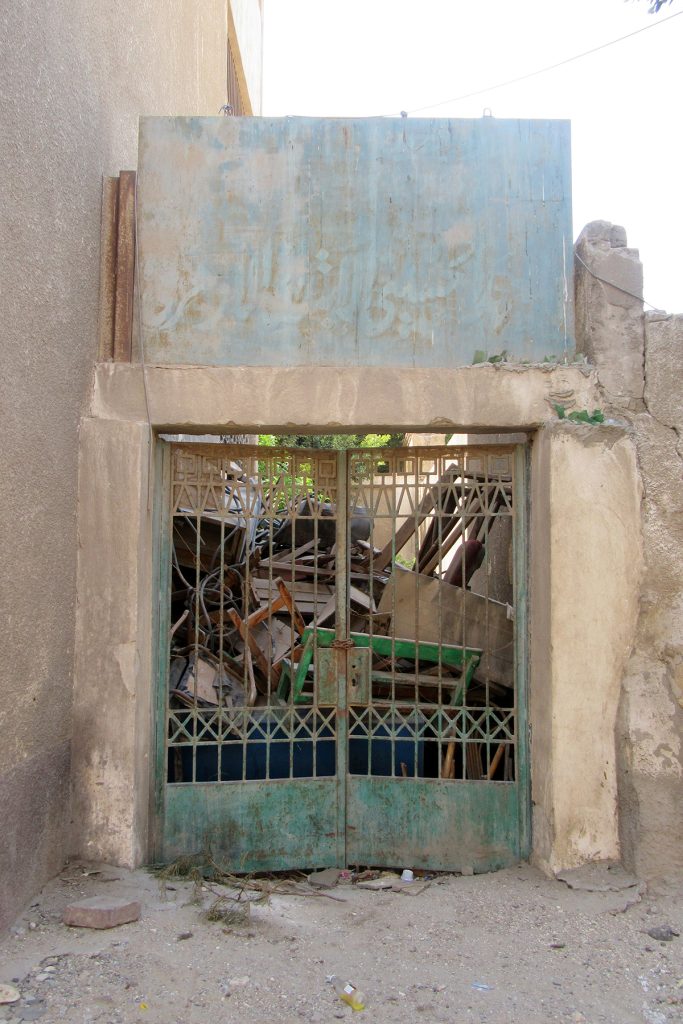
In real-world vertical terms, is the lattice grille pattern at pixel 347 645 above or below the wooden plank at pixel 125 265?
below

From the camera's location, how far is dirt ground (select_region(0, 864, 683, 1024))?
297 cm

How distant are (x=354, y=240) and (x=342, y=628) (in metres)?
2.04

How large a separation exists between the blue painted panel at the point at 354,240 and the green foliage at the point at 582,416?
0.32 metres

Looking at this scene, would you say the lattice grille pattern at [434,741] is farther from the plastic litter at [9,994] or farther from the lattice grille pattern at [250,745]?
the plastic litter at [9,994]

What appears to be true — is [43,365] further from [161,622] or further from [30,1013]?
[30,1013]

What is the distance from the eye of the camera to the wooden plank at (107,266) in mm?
4176

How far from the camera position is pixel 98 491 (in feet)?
13.1

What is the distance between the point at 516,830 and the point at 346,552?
1.69m

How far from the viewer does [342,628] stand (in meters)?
4.40

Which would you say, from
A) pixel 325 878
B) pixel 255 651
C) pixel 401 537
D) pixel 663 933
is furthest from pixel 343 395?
pixel 663 933

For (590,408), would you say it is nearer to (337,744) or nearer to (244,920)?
(337,744)

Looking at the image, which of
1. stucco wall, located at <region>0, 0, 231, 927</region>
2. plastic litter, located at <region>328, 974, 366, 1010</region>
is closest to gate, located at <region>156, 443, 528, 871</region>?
stucco wall, located at <region>0, 0, 231, 927</region>

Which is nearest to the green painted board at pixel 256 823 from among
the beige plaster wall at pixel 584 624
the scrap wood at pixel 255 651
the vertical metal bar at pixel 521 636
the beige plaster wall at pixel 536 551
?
the beige plaster wall at pixel 536 551

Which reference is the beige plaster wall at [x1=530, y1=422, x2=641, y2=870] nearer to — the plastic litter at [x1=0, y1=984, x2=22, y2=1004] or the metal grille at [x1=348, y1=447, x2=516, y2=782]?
the metal grille at [x1=348, y1=447, x2=516, y2=782]
